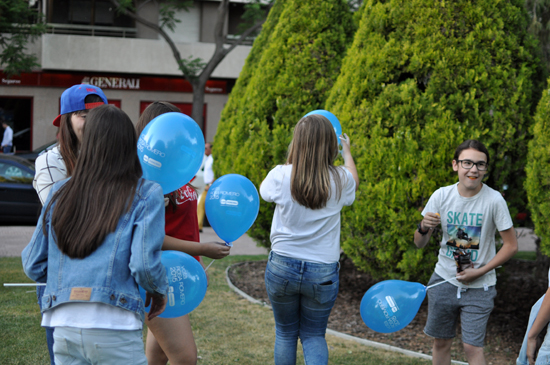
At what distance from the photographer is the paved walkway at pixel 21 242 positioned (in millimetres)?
8984

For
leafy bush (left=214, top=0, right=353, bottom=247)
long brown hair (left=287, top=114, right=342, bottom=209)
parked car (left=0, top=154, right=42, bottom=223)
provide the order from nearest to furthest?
1. long brown hair (left=287, top=114, right=342, bottom=209)
2. leafy bush (left=214, top=0, right=353, bottom=247)
3. parked car (left=0, top=154, right=42, bottom=223)

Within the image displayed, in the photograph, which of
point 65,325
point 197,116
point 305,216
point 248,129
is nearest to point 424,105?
point 305,216

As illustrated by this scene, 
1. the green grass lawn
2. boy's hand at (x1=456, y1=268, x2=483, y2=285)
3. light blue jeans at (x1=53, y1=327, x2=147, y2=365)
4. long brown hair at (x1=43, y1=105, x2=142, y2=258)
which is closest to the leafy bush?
the green grass lawn

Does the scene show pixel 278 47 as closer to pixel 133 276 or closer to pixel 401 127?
pixel 401 127

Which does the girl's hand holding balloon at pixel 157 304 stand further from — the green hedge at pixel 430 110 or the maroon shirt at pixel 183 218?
the green hedge at pixel 430 110

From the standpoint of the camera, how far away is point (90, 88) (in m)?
2.98

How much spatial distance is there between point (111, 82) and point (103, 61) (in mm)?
1037

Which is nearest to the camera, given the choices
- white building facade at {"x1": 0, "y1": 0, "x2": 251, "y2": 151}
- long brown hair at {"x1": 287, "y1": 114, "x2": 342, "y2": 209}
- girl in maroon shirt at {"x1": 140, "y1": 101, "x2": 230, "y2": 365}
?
girl in maroon shirt at {"x1": 140, "y1": 101, "x2": 230, "y2": 365}

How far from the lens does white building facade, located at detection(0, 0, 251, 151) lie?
21.7 m

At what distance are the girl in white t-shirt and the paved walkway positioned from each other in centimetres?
560

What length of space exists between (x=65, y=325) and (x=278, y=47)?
5353mm

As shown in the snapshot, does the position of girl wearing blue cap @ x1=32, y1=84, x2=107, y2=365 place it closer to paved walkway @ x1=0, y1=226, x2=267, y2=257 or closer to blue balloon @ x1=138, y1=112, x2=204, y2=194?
blue balloon @ x1=138, y1=112, x2=204, y2=194

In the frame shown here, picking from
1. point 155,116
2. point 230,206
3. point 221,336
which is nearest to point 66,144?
point 155,116

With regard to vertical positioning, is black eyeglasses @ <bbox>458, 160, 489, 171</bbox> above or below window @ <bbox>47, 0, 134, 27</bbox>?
below
